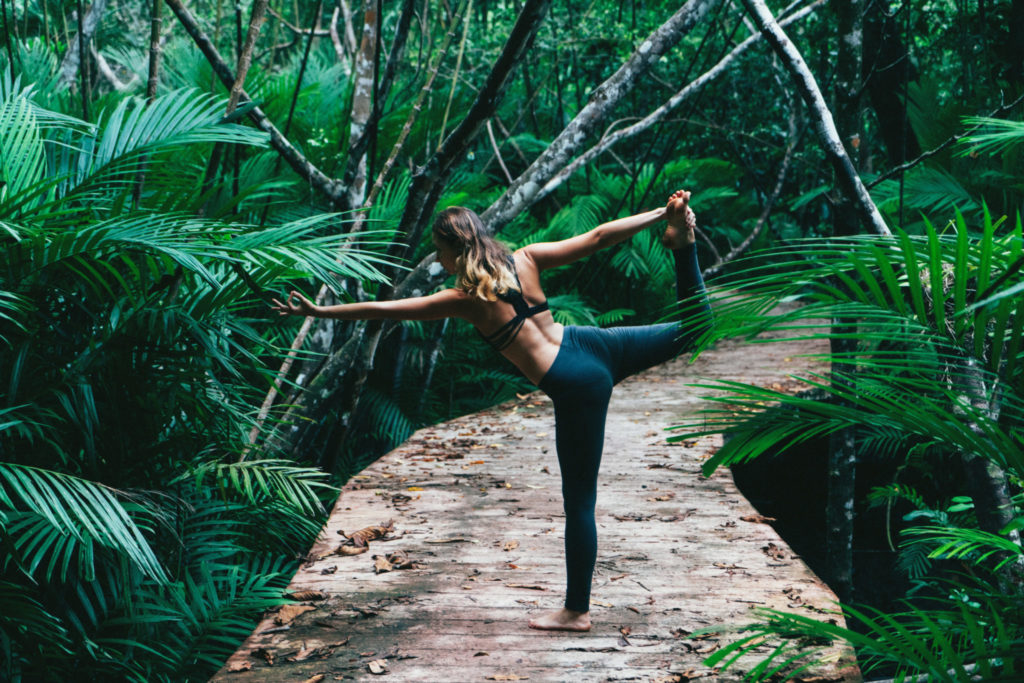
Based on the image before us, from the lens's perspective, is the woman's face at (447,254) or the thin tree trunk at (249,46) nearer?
the woman's face at (447,254)

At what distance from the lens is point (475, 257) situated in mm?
2777

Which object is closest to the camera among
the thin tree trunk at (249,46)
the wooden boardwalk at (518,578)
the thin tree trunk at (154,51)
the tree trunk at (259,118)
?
the wooden boardwalk at (518,578)

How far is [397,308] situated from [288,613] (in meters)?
1.17

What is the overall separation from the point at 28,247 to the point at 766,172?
10.2m

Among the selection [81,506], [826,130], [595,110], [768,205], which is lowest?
[81,506]

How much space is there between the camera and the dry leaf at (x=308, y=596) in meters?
3.01

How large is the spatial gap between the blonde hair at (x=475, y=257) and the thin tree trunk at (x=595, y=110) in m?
1.95

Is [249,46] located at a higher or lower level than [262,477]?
higher

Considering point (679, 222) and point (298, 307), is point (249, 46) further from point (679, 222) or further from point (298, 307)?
point (679, 222)

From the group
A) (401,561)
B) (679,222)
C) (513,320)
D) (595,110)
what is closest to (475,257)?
(513,320)

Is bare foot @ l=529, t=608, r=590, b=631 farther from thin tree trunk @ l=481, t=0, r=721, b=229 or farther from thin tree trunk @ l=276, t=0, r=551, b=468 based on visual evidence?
thin tree trunk @ l=481, t=0, r=721, b=229

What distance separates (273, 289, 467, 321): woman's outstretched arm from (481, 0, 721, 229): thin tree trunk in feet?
6.55

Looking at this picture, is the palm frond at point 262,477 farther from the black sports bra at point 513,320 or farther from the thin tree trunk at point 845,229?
the thin tree trunk at point 845,229

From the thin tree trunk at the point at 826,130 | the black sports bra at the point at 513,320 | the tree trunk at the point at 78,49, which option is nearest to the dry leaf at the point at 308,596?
the black sports bra at the point at 513,320
